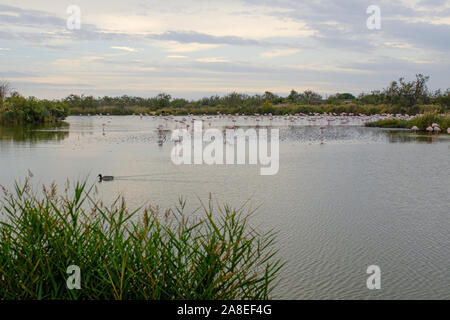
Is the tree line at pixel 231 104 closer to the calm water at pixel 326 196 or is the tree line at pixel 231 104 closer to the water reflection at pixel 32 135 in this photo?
the water reflection at pixel 32 135

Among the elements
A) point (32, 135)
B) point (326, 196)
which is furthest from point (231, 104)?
point (326, 196)

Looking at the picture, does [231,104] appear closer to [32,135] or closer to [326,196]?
[32,135]

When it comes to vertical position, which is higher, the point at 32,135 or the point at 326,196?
the point at 32,135

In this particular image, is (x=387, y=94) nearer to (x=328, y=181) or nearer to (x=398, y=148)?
(x=398, y=148)

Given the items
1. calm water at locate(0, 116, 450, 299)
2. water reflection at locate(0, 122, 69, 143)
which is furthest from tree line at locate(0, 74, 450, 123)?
calm water at locate(0, 116, 450, 299)

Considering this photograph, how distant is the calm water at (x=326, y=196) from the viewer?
144 inches

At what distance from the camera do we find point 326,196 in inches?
254

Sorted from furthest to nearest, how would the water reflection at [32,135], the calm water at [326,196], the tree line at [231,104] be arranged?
the tree line at [231,104], the water reflection at [32,135], the calm water at [326,196]

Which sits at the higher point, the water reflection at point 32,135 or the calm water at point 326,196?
the water reflection at point 32,135

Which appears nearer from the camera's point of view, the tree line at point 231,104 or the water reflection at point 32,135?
the water reflection at point 32,135

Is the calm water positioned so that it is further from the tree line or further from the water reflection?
the tree line

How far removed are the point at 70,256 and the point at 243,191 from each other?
14.1ft

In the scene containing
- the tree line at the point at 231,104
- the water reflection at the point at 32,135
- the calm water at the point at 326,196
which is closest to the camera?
the calm water at the point at 326,196

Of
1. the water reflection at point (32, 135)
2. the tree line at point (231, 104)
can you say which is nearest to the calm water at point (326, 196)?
the water reflection at point (32, 135)
